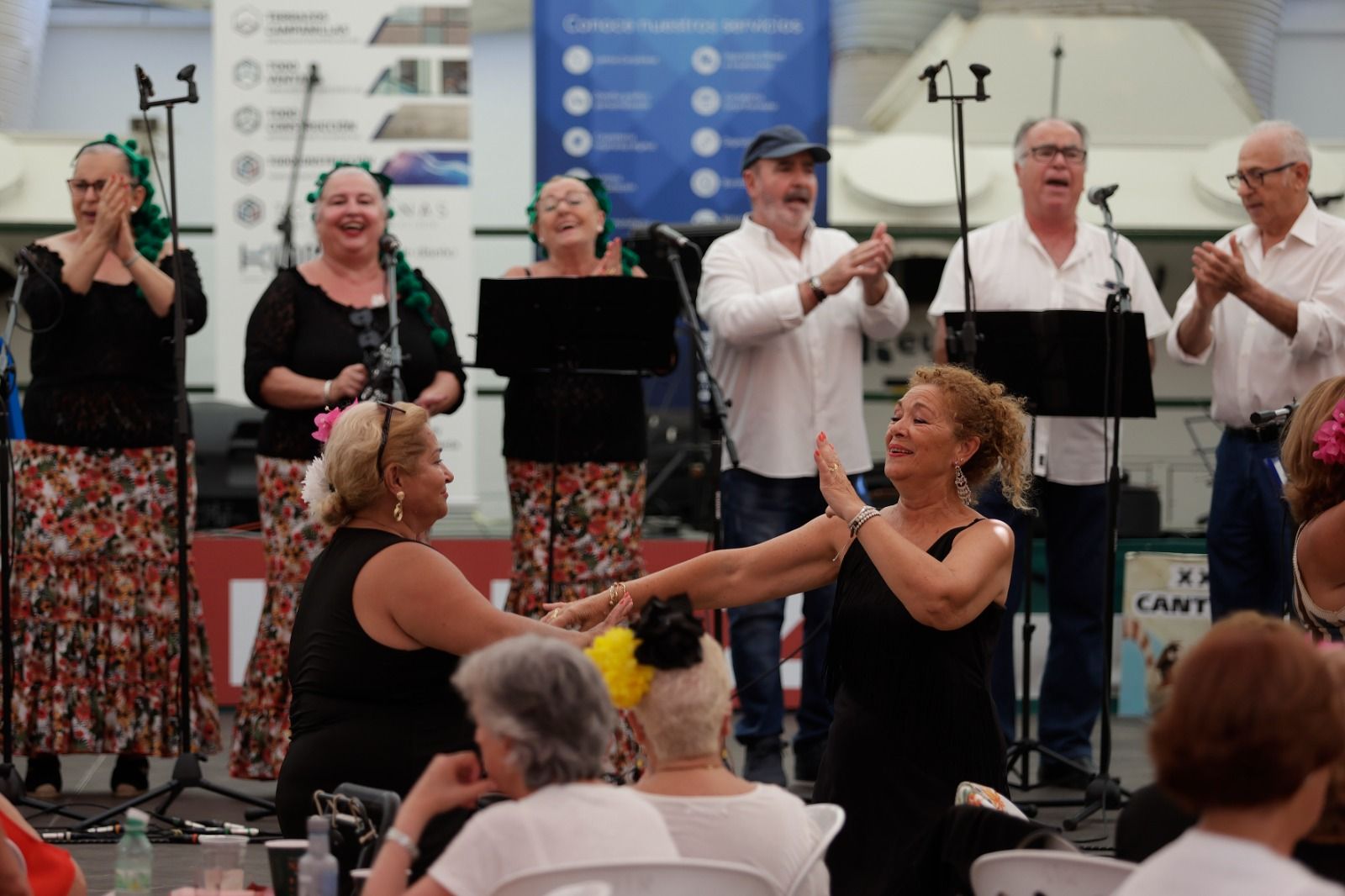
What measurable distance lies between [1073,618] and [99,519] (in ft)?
10.0

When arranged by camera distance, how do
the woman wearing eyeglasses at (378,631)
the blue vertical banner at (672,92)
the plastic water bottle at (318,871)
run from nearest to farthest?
the plastic water bottle at (318,871) → the woman wearing eyeglasses at (378,631) → the blue vertical banner at (672,92)

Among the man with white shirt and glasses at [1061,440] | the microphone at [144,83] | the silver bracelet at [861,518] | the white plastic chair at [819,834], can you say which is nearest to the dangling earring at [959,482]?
the silver bracelet at [861,518]

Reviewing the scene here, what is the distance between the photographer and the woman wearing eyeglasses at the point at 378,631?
3.19 m

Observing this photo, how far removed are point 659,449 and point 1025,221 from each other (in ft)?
11.2

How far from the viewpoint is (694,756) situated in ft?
8.19

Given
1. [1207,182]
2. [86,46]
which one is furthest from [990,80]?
[86,46]

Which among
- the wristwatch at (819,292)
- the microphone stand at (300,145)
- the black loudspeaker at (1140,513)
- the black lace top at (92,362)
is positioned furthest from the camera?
the black loudspeaker at (1140,513)

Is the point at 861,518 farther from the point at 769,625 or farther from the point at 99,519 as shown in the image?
the point at 99,519

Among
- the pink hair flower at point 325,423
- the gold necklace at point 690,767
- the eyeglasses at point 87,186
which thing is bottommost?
the gold necklace at point 690,767

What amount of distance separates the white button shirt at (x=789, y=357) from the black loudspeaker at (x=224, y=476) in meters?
3.22

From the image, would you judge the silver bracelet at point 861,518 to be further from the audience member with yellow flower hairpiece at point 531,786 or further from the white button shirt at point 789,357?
the white button shirt at point 789,357

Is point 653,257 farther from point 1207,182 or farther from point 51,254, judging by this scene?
point 1207,182

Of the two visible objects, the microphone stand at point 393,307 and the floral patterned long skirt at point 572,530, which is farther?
the floral patterned long skirt at point 572,530

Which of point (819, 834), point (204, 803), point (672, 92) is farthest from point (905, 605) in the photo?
point (672, 92)
